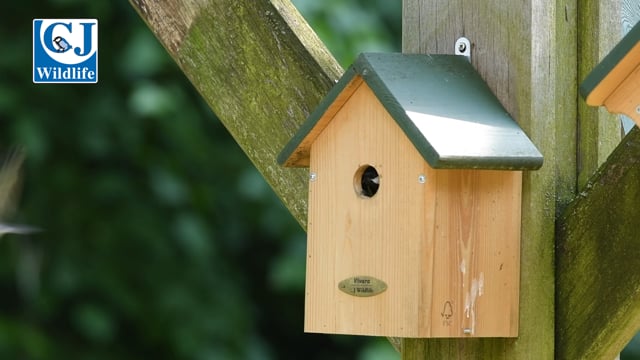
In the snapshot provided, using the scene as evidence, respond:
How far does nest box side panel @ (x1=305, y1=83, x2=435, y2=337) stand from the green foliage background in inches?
105

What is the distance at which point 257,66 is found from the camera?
216 centimetres

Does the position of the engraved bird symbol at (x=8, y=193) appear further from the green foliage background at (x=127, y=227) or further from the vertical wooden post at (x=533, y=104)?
the vertical wooden post at (x=533, y=104)

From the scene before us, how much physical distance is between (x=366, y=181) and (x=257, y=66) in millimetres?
261

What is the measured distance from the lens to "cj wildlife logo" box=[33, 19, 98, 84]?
8.50 ft

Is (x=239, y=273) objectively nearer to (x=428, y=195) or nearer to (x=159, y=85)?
(x=159, y=85)

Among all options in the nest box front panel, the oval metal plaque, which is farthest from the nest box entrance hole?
the oval metal plaque

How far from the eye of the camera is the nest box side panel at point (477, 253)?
192 cm

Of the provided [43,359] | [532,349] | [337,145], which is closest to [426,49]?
[337,145]

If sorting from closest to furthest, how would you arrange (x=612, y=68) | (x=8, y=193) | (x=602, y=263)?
(x=612, y=68) < (x=602, y=263) < (x=8, y=193)

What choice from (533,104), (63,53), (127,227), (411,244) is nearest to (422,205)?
(411,244)

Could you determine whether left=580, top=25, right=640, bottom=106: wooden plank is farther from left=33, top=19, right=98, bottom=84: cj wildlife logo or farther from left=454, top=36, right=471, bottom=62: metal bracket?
left=33, top=19, right=98, bottom=84: cj wildlife logo

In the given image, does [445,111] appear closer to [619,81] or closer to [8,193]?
[619,81]

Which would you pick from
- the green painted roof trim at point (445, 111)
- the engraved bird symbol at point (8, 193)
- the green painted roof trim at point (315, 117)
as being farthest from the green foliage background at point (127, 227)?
the green painted roof trim at point (445, 111)

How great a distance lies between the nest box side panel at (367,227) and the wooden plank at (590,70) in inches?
10.1
